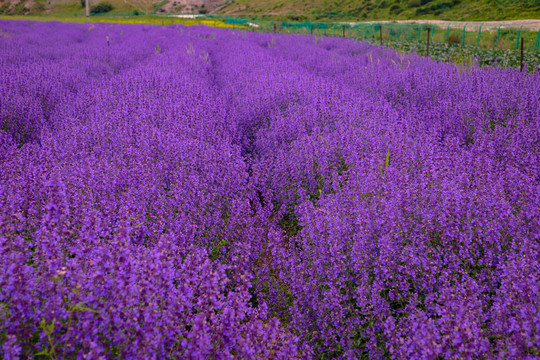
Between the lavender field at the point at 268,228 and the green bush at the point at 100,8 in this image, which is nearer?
the lavender field at the point at 268,228

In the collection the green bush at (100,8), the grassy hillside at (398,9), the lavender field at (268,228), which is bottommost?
the lavender field at (268,228)

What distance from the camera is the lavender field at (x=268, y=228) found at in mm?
1458

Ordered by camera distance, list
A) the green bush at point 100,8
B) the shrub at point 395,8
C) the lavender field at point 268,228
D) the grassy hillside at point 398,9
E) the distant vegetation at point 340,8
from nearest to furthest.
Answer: the lavender field at point 268,228 < the grassy hillside at point 398,9 < the distant vegetation at point 340,8 < the shrub at point 395,8 < the green bush at point 100,8

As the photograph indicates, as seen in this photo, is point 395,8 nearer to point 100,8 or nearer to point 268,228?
point 268,228

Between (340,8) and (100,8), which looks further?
(100,8)

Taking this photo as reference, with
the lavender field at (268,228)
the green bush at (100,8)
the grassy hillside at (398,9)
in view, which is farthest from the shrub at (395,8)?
the green bush at (100,8)

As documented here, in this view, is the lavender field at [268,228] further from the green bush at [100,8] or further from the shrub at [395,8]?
the green bush at [100,8]

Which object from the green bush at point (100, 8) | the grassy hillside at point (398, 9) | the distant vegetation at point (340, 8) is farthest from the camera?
the green bush at point (100, 8)

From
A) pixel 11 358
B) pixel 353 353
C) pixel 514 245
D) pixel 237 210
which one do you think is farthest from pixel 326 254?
pixel 11 358

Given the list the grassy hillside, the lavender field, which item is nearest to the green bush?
the grassy hillside

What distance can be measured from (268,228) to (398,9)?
5377 centimetres

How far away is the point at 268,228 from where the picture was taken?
2.99m

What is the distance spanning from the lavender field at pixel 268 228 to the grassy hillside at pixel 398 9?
109 feet

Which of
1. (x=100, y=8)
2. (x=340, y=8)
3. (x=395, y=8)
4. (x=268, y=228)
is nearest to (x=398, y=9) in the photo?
(x=395, y=8)
